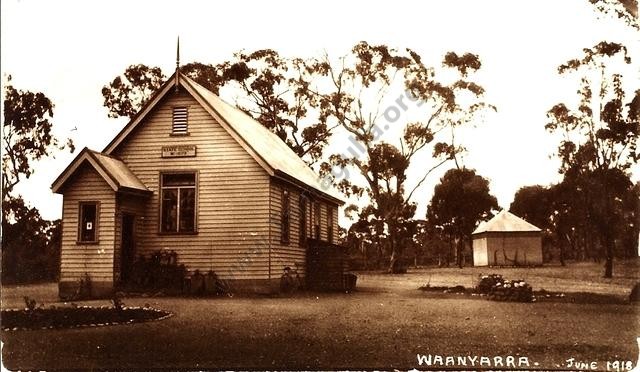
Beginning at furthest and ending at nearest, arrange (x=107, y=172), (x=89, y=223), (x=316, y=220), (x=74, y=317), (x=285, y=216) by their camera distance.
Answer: (x=316, y=220)
(x=285, y=216)
(x=89, y=223)
(x=107, y=172)
(x=74, y=317)

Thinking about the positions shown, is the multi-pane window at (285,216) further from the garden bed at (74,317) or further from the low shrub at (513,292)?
the low shrub at (513,292)

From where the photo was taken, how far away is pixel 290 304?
41.3 feet

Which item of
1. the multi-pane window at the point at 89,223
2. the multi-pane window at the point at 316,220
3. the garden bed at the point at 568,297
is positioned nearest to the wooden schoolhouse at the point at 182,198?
the multi-pane window at the point at 89,223

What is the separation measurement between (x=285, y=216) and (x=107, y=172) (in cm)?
525

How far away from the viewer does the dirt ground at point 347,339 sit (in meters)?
8.33

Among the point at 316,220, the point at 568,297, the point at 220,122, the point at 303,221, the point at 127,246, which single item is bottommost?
the point at 568,297

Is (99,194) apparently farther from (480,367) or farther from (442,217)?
(480,367)

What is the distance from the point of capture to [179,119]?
47.6 feet

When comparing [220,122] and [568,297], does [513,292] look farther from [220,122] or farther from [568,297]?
[220,122]

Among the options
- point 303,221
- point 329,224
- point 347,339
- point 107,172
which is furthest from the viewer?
point 329,224

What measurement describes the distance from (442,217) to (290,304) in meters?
3.94

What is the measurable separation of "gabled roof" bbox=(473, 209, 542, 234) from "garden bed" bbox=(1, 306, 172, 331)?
6517 millimetres

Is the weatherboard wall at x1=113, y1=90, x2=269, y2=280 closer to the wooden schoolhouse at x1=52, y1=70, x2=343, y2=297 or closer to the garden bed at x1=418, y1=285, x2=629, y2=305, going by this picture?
the wooden schoolhouse at x1=52, y1=70, x2=343, y2=297

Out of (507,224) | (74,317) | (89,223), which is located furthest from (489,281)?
(89,223)
